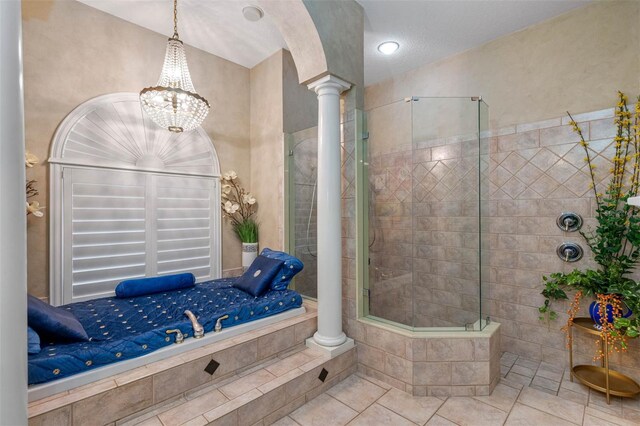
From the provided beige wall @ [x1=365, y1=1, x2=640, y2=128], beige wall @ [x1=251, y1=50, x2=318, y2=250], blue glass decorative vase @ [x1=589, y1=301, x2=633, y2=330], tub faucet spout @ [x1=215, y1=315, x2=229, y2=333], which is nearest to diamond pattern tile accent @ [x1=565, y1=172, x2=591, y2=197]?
beige wall @ [x1=365, y1=1, x2=640, y2=128]

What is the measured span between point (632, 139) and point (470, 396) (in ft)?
7.07

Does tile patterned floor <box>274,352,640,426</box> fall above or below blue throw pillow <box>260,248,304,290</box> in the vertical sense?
below

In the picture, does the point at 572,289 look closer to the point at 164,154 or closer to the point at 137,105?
the point at 164,154

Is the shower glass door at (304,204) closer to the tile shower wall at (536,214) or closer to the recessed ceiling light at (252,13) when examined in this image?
the recessed ceiling light at (252,13)

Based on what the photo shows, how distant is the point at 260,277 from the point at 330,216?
850mm

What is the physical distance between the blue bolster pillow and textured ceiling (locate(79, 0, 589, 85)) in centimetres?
238

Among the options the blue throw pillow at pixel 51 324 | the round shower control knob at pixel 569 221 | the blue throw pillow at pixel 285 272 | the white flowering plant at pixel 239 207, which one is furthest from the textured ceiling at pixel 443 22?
the blue throw pillow at pixel 51 324

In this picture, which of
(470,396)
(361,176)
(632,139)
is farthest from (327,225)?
(632,139)

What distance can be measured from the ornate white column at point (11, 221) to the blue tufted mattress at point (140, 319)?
0.48 metres

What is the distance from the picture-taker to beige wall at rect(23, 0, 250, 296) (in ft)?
7.80

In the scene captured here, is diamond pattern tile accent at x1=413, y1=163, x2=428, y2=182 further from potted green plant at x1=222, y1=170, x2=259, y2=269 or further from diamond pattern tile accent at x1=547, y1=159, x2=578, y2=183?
potted green plant at x1=222, y1=170, x2=259, y2=269

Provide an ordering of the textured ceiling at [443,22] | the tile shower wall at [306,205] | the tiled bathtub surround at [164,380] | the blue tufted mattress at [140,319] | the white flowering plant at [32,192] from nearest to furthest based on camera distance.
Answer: the tiled bathtub surround at [164,380], the blue tufted mattress at [140,319], the white flowering plant at [32,192], the textured ceiling at [443,22], the tile shower wall at [306,205]

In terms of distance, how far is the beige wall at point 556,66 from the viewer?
89.1 inches

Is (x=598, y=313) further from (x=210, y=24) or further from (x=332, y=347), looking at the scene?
(x=210, y=24)
